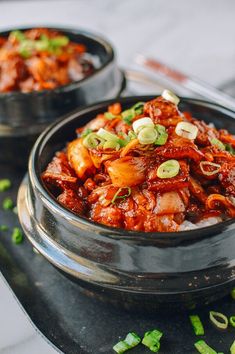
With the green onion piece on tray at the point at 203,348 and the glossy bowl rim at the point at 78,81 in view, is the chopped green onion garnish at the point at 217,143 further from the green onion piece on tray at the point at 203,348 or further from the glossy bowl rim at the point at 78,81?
the glossy bowl rim at the point at 78,81

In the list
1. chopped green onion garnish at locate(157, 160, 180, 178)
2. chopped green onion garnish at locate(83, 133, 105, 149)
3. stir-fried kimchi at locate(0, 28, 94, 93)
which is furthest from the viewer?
stir-fried kimchi at locate(0, 28, 94, 93)

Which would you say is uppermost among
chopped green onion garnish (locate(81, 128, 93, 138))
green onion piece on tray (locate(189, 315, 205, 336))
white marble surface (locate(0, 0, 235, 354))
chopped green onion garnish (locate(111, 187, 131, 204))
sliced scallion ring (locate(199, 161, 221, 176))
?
sliced scallion ring (locate(199, 161, 221, 176))

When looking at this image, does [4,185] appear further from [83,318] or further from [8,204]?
[83,318]

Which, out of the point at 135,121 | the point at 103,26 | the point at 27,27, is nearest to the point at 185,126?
the point at 135,121

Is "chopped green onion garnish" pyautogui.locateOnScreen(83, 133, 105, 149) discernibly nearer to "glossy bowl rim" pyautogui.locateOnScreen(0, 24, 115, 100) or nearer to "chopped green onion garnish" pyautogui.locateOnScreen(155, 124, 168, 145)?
"chopped green onion garnish" pyautogui.locateOnScreen(155, 124, 168, 145)

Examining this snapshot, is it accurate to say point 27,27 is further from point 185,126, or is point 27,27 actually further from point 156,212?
point 156,212

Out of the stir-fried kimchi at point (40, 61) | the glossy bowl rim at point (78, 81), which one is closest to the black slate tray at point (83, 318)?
the glossy bowl rim at point (78, 81)

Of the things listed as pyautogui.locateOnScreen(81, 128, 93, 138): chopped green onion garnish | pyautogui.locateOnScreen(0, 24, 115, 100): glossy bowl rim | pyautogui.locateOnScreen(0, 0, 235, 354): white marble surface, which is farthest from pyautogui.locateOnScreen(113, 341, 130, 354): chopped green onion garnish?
pyautogui.locateOnScreen(0, 0, 235, 354): white marble surface
